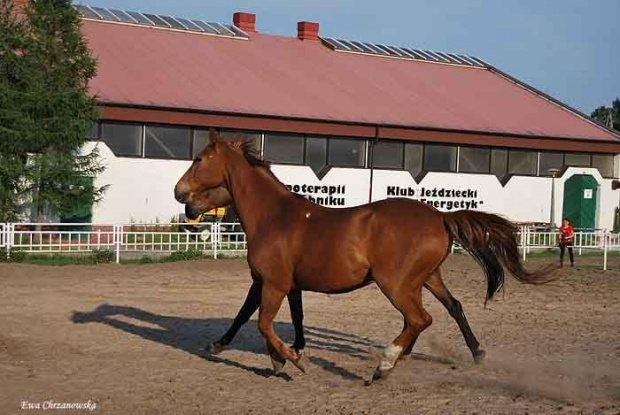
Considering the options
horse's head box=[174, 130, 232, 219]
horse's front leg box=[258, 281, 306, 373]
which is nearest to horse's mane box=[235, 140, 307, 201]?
horse's head box=[174, 130, 232, 219]

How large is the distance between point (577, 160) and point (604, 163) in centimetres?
166

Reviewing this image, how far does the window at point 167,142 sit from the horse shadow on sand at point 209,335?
17476 mm

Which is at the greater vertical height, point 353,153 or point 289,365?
point 353,153

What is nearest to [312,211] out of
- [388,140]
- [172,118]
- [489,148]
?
[172,118]

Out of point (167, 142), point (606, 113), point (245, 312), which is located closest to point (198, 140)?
point (167, 142)

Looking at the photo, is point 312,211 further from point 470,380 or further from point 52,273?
point 52,273

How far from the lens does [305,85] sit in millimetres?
37531

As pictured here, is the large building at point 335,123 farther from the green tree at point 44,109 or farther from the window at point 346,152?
the green tree at point 44,109

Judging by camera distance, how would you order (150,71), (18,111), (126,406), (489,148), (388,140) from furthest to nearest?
(489,148)
(388,140)
(150,71)
(18,111)
(126,406)

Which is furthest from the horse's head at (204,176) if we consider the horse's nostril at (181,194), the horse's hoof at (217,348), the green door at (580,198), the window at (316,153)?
the green door at (580,198)

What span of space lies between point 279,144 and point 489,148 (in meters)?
9.37

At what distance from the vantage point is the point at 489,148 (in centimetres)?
3953

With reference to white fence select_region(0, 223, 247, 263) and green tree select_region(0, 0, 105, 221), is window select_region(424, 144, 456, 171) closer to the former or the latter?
white fence select_region(0, 223, 247, 263)

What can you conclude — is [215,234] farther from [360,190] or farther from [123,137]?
[360,190]
